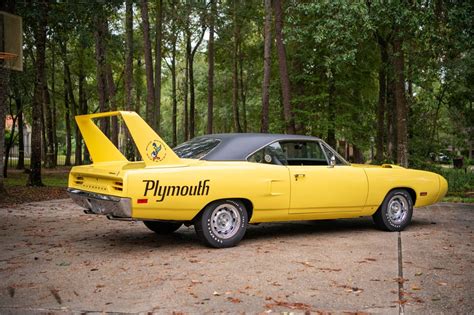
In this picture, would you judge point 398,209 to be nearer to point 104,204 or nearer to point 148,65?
point 104,204

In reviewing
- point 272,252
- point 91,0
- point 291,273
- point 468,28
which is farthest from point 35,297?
point 91,0

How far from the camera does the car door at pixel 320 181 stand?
7324 millimetres

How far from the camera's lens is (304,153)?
7.89 m

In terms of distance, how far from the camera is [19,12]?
13.9 meters

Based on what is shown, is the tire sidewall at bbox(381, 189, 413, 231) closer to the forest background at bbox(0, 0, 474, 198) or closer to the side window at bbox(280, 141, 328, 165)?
the side window at bbox(280, 141, 328, 165)

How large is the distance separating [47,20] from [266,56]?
700cm

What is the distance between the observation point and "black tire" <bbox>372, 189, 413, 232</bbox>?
27.0ft

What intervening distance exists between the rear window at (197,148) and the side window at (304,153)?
1.11 meters

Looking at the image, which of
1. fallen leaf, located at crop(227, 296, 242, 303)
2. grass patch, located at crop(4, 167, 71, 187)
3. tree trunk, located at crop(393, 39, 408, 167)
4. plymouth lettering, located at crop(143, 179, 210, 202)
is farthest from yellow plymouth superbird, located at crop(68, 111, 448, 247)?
grass patch, located at crop(4, 167, 71, 187)

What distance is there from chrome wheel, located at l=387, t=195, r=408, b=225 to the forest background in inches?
172

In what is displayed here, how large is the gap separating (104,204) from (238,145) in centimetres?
196

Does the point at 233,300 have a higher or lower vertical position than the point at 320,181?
lower

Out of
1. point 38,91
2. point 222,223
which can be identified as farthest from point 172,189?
point 38,91

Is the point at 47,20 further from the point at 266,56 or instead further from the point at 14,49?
the point at 266,56
